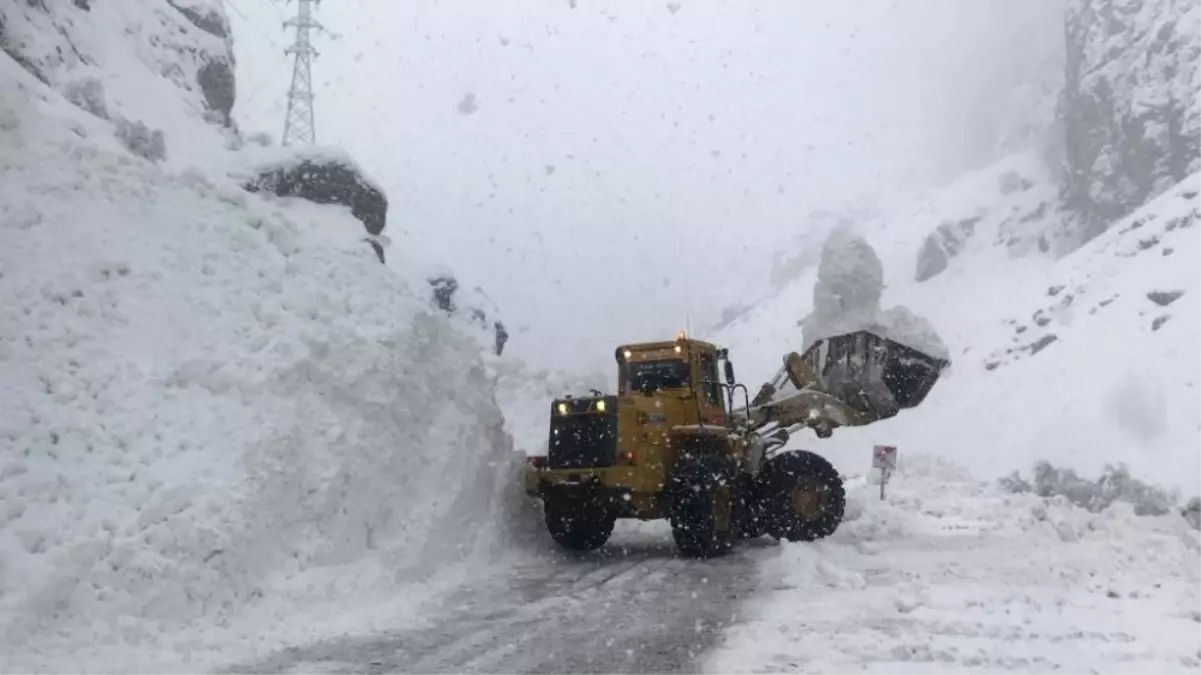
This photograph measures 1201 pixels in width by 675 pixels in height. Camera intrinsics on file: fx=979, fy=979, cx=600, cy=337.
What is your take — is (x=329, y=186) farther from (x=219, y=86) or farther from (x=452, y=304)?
(x=219, y=86)

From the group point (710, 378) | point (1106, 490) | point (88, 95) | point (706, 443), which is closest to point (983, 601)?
point (706, 443)

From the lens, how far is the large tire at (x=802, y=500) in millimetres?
12984

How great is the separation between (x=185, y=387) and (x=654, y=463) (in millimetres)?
5337

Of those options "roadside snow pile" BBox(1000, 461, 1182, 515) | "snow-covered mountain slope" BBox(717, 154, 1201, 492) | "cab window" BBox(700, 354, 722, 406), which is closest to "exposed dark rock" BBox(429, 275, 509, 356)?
"cab window" BBox(700, 354, 722, 406)

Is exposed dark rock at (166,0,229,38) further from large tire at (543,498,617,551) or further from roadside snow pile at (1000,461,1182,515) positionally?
roadside snow pile at (1000,461,1182,515)

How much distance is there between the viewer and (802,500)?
42.8ft

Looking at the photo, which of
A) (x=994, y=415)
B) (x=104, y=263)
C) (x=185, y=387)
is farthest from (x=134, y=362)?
(x=994, y=415)

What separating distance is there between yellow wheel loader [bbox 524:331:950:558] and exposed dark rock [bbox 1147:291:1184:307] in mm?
26055

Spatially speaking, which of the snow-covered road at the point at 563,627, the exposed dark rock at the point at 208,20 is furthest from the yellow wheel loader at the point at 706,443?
the exposed dark rock at the point at 208,20

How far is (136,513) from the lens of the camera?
756cm

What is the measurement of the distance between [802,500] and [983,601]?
15.4ft

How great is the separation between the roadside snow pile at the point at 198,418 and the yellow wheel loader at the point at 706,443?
1.16 m

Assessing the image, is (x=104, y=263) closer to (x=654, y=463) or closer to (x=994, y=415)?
(x=654, y=463)

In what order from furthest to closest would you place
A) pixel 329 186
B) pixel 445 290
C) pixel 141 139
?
pixel 445 290 → pixel 329 186 → pixel 141 139
